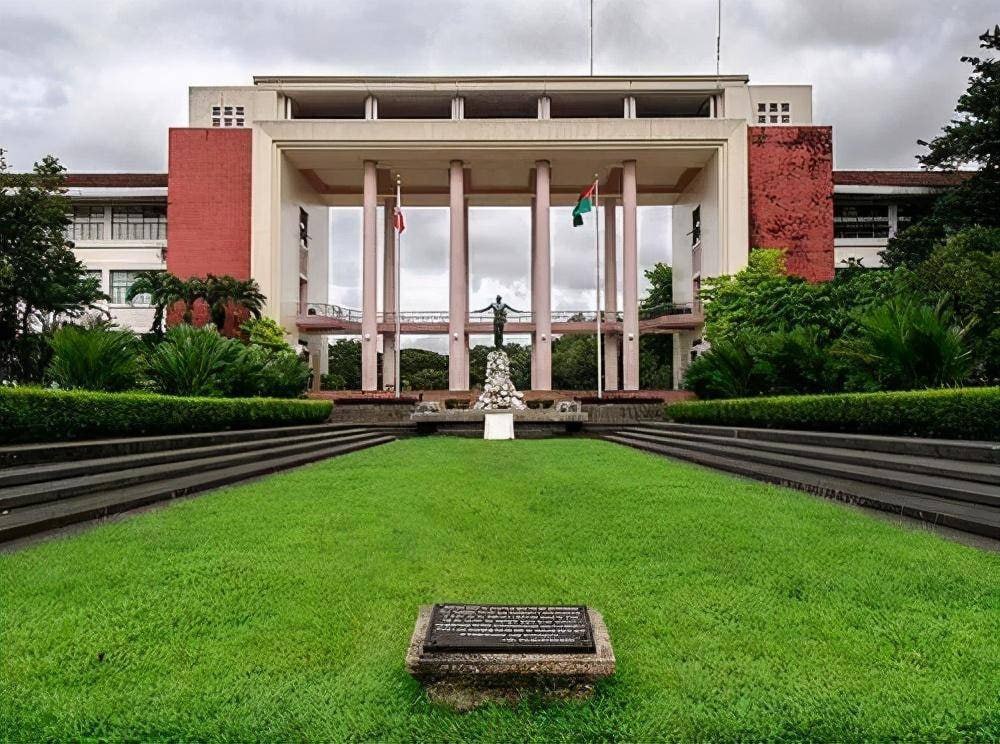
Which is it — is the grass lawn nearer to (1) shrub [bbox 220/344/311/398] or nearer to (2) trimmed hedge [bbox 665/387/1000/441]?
(2) trimmed hedge [bbox 665/387/1000/441]

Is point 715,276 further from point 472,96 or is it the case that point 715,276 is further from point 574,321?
point 472,96

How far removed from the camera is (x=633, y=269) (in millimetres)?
29172

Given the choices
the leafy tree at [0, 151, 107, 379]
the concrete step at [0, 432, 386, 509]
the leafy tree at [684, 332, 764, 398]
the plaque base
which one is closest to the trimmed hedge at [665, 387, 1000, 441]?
the leafy tree at [684, 332, 764, 398]

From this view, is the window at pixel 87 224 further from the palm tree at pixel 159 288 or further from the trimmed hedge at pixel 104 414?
the trimmed hedge at pixel 104 414

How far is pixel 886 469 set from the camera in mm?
6703

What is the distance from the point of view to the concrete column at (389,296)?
31.5m

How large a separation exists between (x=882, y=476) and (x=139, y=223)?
36345mm

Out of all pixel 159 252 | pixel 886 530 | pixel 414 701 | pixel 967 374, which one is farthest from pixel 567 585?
pixel 159 252

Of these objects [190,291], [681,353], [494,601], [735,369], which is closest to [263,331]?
[190,291]

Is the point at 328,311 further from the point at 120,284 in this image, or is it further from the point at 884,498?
the point at 884,498

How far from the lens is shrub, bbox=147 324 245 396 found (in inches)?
507

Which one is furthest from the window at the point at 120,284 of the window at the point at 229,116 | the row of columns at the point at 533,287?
the row of columns at the point at 533,287

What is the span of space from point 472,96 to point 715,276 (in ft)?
44.9

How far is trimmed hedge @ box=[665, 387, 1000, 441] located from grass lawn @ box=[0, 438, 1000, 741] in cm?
318
